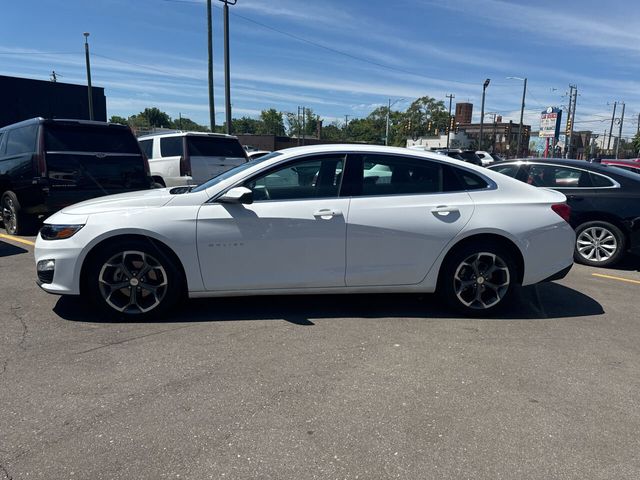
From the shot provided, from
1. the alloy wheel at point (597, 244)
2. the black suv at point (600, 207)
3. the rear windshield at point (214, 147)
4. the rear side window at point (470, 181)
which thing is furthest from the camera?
the rear windshield at point (214, 147)

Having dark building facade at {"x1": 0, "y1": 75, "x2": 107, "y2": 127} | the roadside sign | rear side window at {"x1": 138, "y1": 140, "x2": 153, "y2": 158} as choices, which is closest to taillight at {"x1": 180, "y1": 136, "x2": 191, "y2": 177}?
rear side window at {"x1": 138, "y1": 140, "x2": 153, "y2": 158}

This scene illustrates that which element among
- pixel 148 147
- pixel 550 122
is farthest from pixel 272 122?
pixel 148 147

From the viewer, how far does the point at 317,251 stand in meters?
4.22

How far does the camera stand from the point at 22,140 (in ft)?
24.9

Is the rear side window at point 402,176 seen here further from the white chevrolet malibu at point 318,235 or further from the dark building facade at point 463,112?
the dark building facade at point 463,112

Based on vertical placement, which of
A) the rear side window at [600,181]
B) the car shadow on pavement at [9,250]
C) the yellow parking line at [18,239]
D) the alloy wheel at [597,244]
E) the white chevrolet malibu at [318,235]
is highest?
the rear side window at [600,181]

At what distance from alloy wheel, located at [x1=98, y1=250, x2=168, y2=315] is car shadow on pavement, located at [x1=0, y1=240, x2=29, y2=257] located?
139 inches

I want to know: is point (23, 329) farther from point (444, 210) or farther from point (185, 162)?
point (185, 162)

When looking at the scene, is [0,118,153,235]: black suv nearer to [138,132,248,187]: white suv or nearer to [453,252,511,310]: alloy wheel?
[138,132,248,187]: white suv

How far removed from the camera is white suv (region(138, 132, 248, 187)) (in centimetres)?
990

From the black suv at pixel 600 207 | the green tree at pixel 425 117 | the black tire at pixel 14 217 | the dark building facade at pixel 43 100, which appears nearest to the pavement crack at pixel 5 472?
the black tire at pixel 14 217

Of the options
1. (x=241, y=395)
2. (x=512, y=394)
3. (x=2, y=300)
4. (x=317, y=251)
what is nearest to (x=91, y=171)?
(x=2, y=300)

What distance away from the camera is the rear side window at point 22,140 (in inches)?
285

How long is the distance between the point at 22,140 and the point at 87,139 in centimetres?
125
